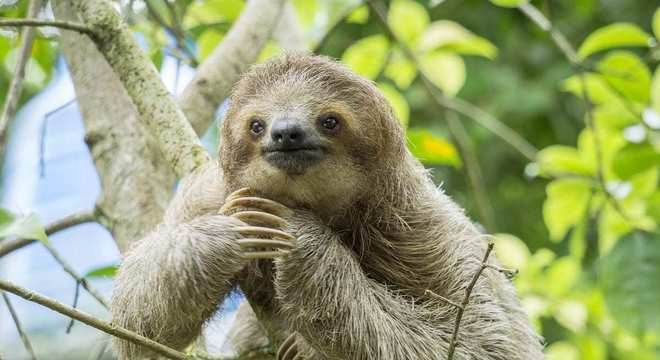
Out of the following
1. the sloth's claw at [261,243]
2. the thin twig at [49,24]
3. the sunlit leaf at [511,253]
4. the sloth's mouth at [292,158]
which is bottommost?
the sunlit leaf at [511,253]

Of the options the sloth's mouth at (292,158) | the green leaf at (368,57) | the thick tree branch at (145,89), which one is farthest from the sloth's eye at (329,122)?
the green leaf at (368,57)

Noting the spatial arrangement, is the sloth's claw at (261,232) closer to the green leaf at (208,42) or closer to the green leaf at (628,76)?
the green leaf at (628,76)

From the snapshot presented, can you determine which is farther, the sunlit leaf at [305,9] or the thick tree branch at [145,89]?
the sunlit leaf at [305,9]

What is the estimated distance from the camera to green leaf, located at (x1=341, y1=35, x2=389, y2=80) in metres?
8.52

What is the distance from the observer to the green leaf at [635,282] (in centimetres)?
720

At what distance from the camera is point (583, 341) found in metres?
9.42

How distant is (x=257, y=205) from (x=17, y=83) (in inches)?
84.7

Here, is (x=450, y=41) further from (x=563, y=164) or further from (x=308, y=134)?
(x=308, y=134)

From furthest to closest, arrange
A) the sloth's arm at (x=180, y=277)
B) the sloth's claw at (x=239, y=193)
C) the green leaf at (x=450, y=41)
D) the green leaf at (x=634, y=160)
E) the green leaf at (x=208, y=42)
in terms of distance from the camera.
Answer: the green leaf at (x=208, y=42)
the green leaf at (x=450, y=41)
the green leaf at (x=634, y=160)
the sloth's claw at (x=239, y=193)
the sloth's arm at (x=180, y=277)

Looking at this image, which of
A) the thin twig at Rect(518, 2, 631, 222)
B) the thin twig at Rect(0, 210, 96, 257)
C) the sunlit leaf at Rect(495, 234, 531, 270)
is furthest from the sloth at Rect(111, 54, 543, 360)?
the sunlit leaf at Rect(495, 234, 531, 270)

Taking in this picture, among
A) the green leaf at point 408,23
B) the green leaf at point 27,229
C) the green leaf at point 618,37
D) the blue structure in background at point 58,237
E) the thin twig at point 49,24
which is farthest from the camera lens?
the blue structure in background at point 58,237

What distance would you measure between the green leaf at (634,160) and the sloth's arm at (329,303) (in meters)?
3.27

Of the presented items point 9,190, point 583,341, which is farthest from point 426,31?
point 9,190

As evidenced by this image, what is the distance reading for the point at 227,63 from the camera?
7.22 meters
